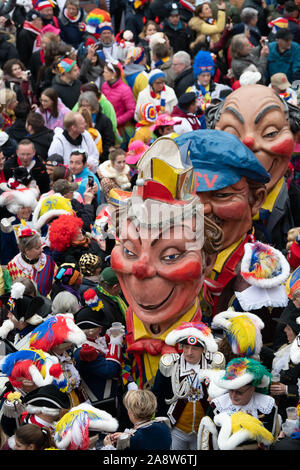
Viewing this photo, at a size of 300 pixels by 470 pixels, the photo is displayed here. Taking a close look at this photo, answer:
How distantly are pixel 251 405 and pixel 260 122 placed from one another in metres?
3.12

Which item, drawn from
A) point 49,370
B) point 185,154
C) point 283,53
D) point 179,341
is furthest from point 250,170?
point 283,53

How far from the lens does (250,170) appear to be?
636 cm

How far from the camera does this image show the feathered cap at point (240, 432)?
4.12 m

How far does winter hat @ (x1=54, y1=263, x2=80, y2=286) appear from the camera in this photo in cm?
611

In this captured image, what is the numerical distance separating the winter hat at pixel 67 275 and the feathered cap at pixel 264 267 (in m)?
1.15

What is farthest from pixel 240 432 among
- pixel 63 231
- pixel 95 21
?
pixel 95 21

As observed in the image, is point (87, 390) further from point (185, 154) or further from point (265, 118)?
point (265, 118)

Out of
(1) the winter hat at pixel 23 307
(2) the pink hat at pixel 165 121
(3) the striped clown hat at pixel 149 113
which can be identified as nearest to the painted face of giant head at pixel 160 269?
(1) the winter hat at pixel 23 307

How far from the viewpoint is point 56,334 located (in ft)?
16.7

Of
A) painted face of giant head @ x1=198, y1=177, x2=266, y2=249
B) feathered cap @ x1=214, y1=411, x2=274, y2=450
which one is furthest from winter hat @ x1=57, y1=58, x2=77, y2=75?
feathered cap @ x1=214, y1=411, x2=274, y2=450

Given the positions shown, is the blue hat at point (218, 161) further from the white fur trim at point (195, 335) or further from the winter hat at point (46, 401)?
the winter hat at point (46, 401)

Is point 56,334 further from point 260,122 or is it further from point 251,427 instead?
point 260,122

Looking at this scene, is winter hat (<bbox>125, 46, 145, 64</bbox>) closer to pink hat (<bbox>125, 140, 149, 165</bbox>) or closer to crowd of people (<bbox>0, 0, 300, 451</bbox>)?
crowd of people (<bbox>0, 0, 300, 451</bbox>)

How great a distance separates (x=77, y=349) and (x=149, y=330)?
455 millimetres
